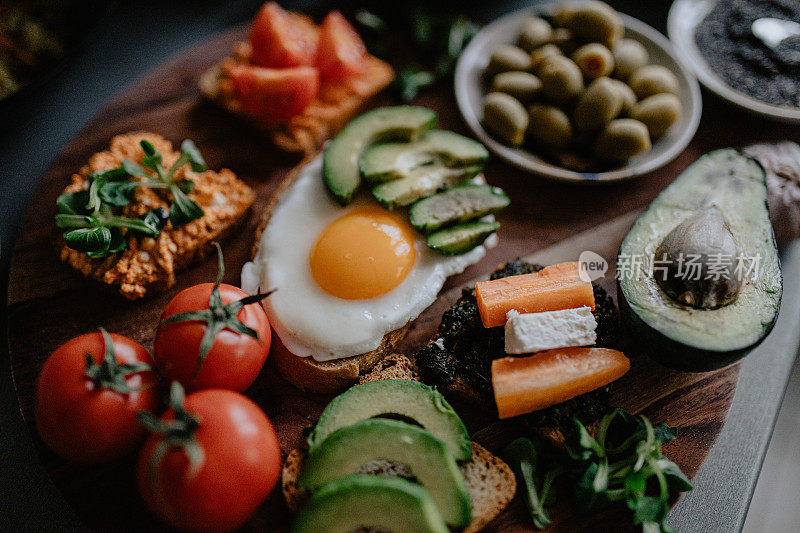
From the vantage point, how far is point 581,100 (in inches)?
120

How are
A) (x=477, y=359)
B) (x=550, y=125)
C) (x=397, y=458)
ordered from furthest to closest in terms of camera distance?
(x=550, y=125) < (x=477, y=359) < (x=397, y=458)

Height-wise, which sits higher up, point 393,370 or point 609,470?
point 393,370

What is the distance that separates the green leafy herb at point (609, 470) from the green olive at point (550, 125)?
5.11 feet

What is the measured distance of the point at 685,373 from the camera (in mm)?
2588

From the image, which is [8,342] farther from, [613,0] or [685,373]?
[613,0]

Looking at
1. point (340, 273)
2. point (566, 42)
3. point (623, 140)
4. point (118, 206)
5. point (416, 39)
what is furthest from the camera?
point (416, 39)

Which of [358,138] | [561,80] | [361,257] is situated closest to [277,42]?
[358,138]

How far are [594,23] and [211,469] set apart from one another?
306cm

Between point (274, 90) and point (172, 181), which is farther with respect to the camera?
point (274, 90)

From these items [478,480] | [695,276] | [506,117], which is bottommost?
[478,480]

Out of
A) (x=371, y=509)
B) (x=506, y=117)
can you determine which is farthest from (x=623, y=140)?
(x=371, y=509)

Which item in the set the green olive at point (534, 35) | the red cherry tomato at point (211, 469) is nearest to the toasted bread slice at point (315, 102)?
the green olive at point (534, 35)

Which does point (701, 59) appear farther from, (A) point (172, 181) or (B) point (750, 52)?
(A) point (172, 181)

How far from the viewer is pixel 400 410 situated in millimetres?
2150
